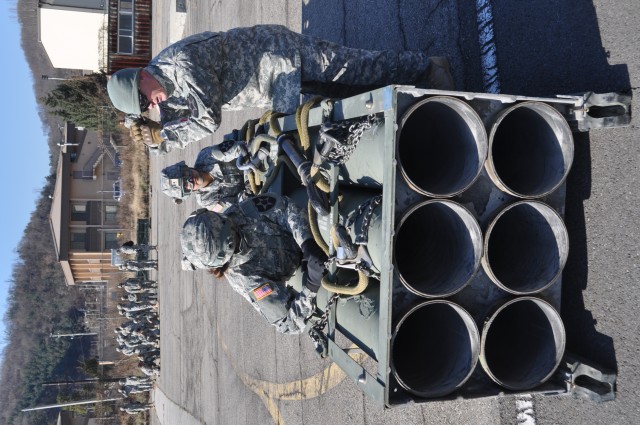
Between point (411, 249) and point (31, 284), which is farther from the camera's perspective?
point (31, 284)

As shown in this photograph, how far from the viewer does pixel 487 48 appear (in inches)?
161

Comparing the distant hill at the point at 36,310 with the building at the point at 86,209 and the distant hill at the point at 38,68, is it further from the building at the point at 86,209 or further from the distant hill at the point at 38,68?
the building at the point at 86,209

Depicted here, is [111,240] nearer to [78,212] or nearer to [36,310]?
[78,212]

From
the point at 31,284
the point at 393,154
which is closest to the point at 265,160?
the point at 393,154

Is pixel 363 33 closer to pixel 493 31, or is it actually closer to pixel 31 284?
pixel 493 31

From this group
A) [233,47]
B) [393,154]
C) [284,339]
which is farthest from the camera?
[284,339]

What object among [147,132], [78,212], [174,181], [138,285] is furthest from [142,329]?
[147,132]

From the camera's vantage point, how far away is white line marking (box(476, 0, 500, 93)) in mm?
3975

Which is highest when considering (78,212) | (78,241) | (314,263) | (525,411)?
(78,212)

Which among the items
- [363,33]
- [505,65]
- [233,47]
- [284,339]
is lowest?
[284,339]

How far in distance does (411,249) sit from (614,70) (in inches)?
60.3

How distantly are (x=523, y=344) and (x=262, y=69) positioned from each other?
9.55 ft

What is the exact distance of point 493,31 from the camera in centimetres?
404

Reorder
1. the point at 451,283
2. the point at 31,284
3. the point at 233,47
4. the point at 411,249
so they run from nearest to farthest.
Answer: the point at 451,283, the point at 411,249, the point at 233,47, the point at 31,284
